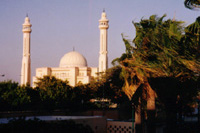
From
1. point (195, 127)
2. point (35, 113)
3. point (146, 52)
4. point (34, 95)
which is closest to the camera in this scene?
point (146, 52)

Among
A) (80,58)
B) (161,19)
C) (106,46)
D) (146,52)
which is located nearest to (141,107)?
(146,52)

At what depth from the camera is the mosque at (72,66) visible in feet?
217

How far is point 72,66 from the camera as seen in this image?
77.4 m

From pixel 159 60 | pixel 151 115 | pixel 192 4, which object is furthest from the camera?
pixel 151 115

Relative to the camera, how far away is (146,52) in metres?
12.9

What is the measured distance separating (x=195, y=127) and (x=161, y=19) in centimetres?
921

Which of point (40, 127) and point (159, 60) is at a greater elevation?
point (159, 60)

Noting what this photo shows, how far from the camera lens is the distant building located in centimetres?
6588

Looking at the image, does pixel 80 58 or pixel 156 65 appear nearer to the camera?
pixel 156 65

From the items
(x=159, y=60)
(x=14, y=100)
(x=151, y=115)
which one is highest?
(x=159, y=60)

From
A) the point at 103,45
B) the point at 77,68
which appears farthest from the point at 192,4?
the point at 77,68

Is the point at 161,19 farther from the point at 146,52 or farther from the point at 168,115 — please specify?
the point at 168,115

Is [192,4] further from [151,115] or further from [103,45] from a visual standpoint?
[103,45]

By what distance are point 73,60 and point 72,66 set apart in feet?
5.81
